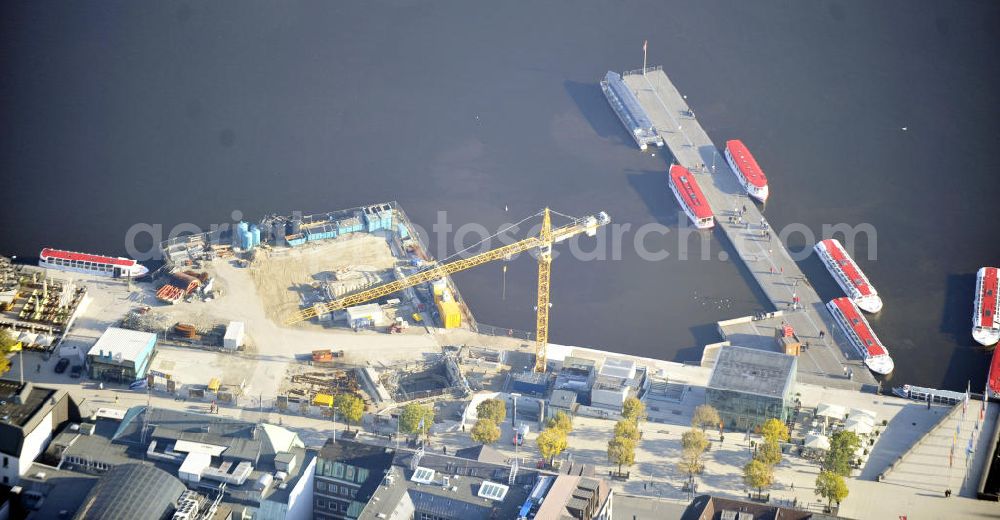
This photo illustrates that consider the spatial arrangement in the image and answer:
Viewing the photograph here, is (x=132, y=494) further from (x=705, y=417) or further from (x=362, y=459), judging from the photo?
(x=705, y=417)

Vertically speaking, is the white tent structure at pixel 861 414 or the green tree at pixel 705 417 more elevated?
the white tent structure at pixel 861 414

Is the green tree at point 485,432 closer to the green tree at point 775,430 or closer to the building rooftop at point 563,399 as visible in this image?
the building rooftop at point 563,399

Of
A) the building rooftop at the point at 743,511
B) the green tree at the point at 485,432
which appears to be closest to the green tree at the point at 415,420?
the green tree at the point at 485,432

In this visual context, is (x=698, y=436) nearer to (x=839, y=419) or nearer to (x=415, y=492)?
(x=839, y=419)

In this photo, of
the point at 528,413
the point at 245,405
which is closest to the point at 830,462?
the point at 528,413

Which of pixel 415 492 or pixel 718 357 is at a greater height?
pixel 718 357
